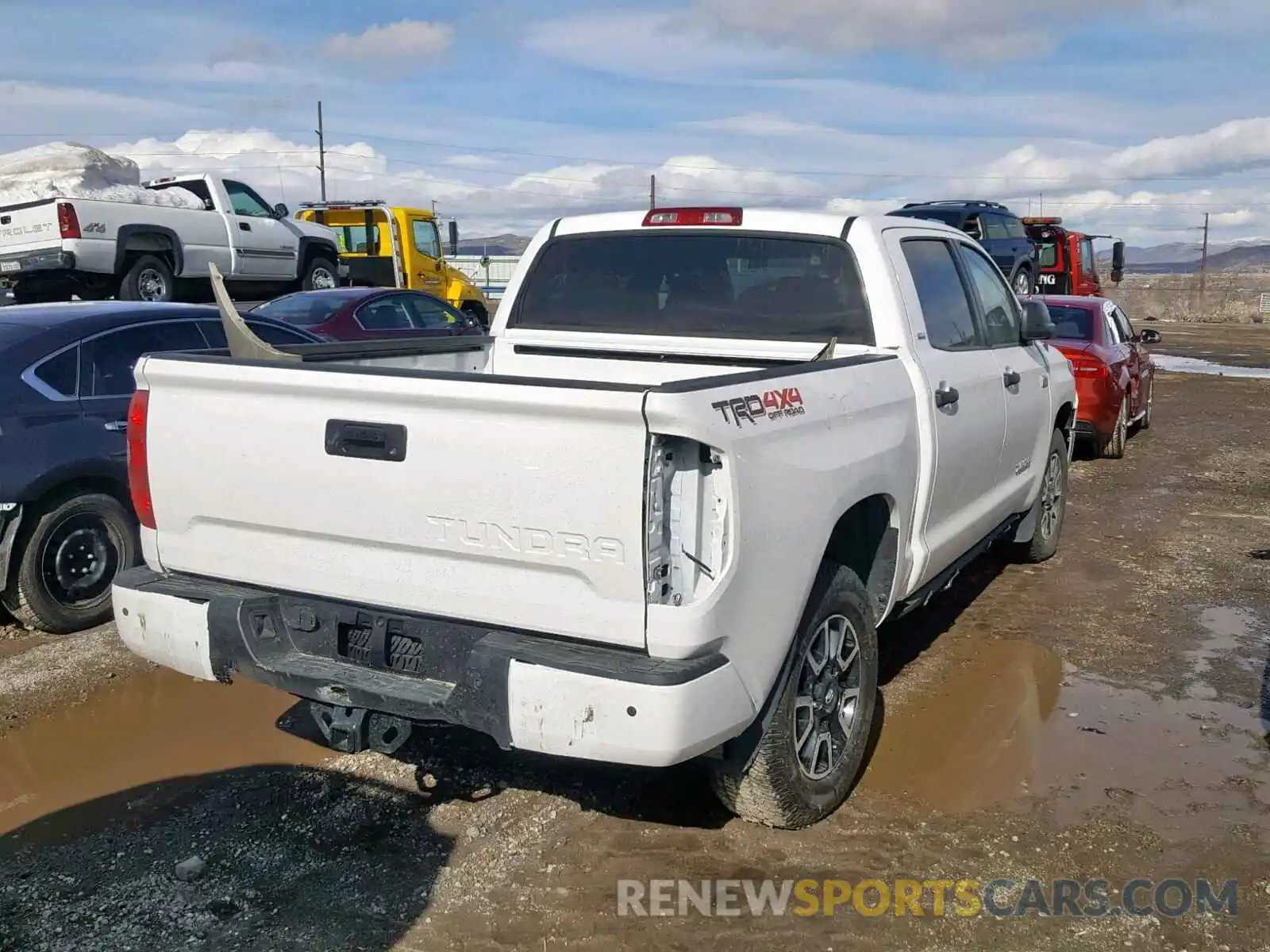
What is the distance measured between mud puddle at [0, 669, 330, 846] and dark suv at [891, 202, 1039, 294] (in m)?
15.1

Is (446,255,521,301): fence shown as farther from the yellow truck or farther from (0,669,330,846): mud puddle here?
(0,669,330,846): mud puddle

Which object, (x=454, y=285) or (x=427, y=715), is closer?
(x=427, y=715)

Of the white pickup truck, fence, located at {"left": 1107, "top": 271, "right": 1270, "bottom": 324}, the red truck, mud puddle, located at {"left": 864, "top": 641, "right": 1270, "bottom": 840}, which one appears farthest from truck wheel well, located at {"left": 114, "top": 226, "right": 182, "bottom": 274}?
fence, located at {"left": 1107, "top": 271, "right": 1270, "bottom": 324}

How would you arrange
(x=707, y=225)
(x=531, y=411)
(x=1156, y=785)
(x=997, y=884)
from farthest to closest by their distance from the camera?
(x=707, y=225), (x=1156, y=785), (x=997, y=884), (x=531, y=411)

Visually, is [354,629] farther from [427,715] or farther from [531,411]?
[531,411]

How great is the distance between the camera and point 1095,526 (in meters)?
8.61

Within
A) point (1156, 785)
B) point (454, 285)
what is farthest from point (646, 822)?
point (454, 285)

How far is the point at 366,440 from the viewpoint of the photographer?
3320 mm

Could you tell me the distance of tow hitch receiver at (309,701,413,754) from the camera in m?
3.41

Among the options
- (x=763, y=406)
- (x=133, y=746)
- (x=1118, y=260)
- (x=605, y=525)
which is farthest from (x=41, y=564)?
(x=1118, y=260)

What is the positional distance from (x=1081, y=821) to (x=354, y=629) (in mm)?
2540

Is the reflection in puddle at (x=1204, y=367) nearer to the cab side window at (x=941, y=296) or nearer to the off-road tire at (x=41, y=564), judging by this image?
→ the cab side window at (x=941, y=296)

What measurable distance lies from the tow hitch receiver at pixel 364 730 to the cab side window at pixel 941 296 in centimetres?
265

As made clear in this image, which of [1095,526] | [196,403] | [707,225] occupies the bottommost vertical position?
[1095,526]
